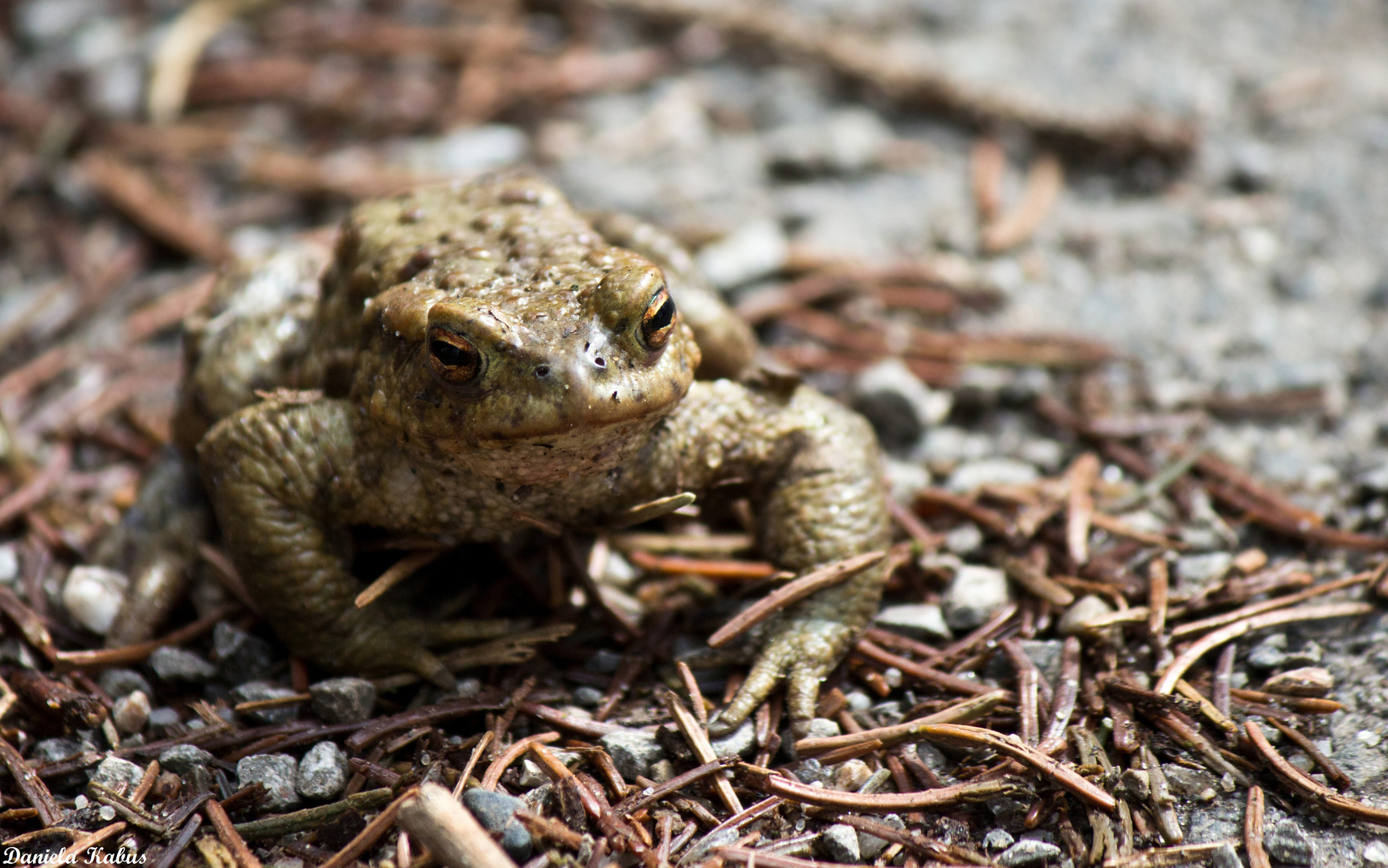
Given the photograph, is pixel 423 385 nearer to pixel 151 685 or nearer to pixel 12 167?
pixel 151 685

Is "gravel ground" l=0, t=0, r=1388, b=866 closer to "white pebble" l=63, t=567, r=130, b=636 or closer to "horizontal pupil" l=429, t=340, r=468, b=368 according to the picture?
"horizontal pupil" l=429, t=340, r=468, b=368

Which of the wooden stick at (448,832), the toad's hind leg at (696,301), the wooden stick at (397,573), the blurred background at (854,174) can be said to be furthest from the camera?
the blurred background at (854,174)

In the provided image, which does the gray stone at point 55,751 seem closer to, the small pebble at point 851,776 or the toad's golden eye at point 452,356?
the toad's golden eye at point 452,356

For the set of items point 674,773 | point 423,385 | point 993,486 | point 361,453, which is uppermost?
point 423,385

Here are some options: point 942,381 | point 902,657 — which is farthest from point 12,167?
point 902,657

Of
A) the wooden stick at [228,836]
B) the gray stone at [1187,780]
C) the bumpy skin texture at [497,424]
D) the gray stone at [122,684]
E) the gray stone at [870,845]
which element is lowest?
the gray stone at [870,845]

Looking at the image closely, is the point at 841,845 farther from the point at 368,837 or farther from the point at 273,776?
the point at 273,776

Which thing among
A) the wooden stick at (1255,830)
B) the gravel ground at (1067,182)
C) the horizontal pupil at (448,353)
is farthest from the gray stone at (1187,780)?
the horizontal pupil at (448,353)
